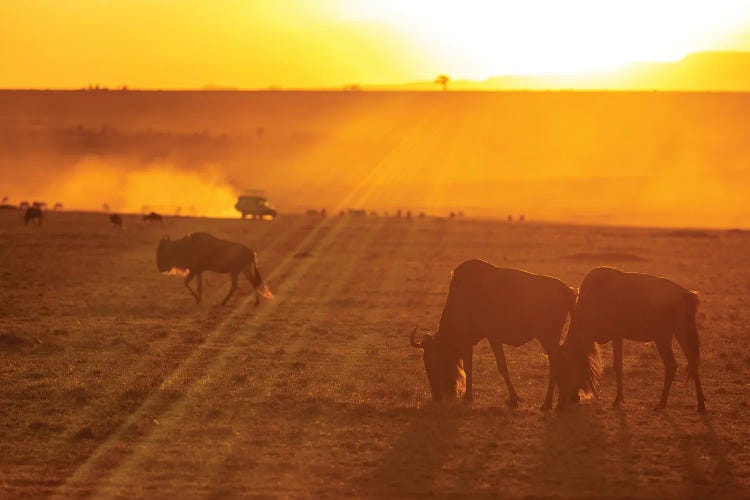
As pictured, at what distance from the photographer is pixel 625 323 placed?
12297mm

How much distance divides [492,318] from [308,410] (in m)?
2.35

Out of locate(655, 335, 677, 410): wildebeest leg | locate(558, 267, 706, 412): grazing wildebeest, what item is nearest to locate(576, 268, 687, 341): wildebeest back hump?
locate(558, 267, 706, 412): grazing wildebeest

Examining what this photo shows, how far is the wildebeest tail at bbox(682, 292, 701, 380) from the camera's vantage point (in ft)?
39.2

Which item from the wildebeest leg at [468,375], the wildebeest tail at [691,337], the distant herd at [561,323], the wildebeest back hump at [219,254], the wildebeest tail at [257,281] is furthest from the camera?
the wildebeest tail at [257,281]

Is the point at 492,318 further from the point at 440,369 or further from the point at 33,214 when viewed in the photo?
the point at 33,214

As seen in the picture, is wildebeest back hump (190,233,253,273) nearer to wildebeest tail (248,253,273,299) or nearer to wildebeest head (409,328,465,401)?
wildebeest tail (248,253,273,299)

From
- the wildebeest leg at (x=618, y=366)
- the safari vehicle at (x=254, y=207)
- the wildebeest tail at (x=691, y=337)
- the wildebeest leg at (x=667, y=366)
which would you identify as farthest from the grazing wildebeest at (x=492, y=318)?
the safari vehicle at (x=254, y=207)

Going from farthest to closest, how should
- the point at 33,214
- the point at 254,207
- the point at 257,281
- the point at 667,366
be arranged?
the point at 254,207 < the point at 33,214 < the point at 257,281 < the point at 667,366

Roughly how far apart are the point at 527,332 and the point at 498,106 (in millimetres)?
131921

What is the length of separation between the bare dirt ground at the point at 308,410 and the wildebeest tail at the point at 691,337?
58 centimetres

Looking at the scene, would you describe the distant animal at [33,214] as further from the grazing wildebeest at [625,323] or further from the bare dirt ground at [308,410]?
the grazing wildebeest at [625,323]

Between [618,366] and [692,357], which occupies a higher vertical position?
[692,357]

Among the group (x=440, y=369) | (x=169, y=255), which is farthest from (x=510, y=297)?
(x=169, y=255)

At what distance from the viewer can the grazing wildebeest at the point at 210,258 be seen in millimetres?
23016
